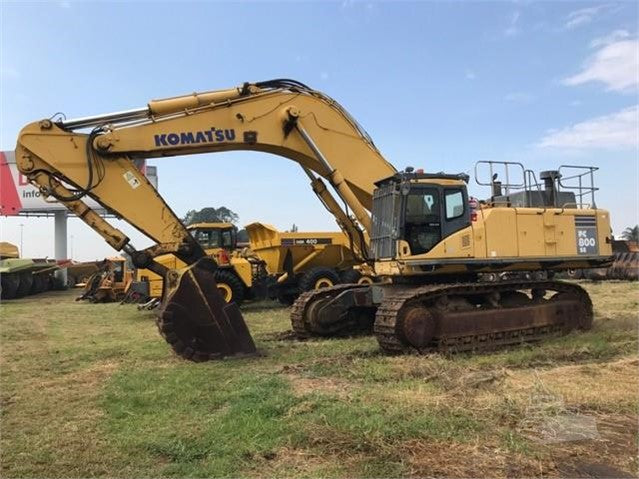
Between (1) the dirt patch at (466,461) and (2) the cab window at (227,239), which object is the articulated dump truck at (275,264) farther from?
(1) the dirt patch at (466,461)

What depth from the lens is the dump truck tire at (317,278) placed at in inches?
674

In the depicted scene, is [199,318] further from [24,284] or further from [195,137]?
[24,284]

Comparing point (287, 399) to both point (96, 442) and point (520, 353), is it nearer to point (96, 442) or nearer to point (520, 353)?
point (96, 442)

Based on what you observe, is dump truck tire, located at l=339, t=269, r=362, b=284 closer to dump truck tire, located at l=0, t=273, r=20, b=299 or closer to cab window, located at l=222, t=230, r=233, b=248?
cab window, located at l=222, t=230, r=233, b=248

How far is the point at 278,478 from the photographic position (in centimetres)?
438

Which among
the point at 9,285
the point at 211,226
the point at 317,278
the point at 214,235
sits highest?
the point at 211,226

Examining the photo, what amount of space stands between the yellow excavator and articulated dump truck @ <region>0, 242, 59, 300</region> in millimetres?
18696

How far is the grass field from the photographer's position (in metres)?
4.66

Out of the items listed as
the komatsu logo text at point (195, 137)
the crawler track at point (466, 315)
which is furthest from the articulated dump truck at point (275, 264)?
the komatsu logo text at point (195, 137)

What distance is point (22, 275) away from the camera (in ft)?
89.5

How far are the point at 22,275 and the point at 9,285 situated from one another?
1.55 m

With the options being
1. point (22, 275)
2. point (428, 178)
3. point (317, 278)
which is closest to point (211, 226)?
point (317, 278)

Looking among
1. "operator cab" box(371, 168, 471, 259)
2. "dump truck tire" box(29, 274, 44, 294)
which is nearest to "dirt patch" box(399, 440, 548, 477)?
"operator cab" box(371, 168, 471, 259)

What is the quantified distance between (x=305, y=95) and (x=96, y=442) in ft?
23.0
